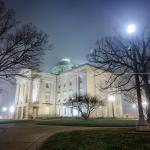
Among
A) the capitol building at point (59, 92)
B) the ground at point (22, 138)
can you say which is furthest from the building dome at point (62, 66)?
the ground at point (22, 138)

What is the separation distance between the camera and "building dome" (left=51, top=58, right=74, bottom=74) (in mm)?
79419

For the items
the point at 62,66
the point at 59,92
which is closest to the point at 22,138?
the point at 59,92

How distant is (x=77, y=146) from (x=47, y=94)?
64391mm

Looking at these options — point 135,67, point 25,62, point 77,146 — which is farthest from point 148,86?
point 25,62

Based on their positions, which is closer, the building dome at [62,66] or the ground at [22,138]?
the ground at [22,138]

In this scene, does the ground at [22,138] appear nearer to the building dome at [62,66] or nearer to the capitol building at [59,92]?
the capitol building at [59,92]

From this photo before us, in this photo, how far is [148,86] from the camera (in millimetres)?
15188

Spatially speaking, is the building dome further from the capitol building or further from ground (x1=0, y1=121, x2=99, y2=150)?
ground (x1=0, y1=121, x2=99, y2=150)

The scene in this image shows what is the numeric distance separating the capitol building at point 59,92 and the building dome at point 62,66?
67 cm

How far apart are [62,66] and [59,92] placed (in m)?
13.0

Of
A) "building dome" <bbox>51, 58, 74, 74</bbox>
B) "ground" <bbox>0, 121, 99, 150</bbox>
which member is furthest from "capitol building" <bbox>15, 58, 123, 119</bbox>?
"ground" <bbox>0, 121, 99, 150</bbox>

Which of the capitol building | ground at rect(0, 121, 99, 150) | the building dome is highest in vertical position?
the building dome

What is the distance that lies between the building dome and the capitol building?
2.18ft

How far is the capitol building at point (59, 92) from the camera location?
→ 63250 mm
